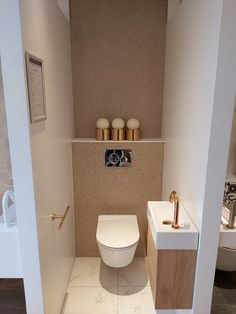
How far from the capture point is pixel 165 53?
2197 millimetres

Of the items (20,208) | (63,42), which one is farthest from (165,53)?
(20,208)

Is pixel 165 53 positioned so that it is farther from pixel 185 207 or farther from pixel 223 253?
pixel 223 253

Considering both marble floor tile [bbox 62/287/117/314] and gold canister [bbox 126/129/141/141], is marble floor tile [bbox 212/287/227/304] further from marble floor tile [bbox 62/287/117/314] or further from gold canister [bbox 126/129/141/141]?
gold canister [bbox 126/129/141/141]

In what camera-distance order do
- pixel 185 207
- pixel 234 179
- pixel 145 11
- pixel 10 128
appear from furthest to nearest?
1. pixel 145 11
2. pixel 234 179
3. pixel 185 207
4. pixel 10 128

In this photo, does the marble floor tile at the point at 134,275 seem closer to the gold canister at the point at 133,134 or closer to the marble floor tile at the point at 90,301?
the marble floor tile at the point at 90,301

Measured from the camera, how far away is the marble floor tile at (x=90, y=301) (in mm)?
1918

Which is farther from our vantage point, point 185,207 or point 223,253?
point 223,253

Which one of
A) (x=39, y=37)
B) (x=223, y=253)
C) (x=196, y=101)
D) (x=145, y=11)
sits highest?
(x=145, y=11)

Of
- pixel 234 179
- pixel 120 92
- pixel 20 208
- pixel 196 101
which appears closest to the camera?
pixel 20 208

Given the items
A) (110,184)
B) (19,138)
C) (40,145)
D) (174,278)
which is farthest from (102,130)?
(174,278)

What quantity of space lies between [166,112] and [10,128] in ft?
4.65

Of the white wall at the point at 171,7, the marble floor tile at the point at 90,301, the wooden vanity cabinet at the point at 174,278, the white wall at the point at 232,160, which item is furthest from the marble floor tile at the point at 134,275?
the white wall at the point at 171,7

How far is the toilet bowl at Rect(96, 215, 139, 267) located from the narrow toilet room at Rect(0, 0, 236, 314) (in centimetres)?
1

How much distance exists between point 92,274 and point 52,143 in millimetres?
1426
